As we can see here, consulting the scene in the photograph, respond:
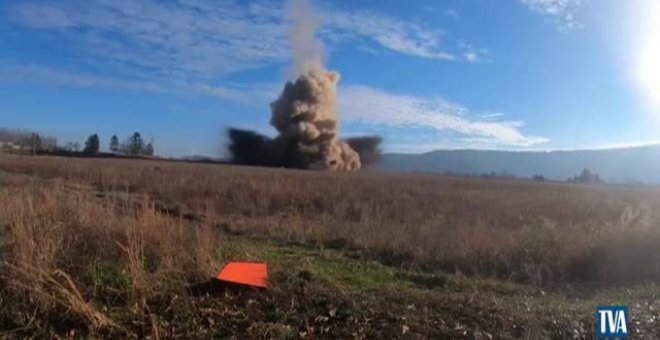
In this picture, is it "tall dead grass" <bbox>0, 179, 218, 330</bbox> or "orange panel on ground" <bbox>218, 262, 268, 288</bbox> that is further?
"orange panel on ground" <bbox>218, 262, 268, 288</bbox>

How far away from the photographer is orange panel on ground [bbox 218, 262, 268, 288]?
6.27 m

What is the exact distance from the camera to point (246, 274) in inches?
258

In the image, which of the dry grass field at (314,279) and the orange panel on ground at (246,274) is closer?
the dry grass field at (314,279)

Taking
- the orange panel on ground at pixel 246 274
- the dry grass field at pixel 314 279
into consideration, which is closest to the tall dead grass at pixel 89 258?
the dry grass field at pixel 314 279

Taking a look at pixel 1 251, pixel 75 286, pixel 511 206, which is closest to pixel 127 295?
pixel 75 286

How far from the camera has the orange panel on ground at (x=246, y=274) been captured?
627 cm

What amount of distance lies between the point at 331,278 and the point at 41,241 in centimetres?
329

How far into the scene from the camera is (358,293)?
6.66 m

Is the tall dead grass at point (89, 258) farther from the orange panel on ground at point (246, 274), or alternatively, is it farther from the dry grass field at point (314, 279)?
the orange panel on ground at point (246, 274)

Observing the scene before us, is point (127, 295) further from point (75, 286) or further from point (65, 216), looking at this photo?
point (65, 216)

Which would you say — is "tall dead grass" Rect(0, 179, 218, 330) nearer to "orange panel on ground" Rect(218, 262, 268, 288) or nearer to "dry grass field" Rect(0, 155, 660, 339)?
"dry grass field" Rect(0, 155, 660, 339)

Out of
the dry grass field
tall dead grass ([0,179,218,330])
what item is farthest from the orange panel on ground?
tall dead grass ([0,179,218,330])

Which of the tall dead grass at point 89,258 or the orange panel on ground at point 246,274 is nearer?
the tall dead grass at point 89,258

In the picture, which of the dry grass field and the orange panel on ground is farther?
the orange panel on ground
